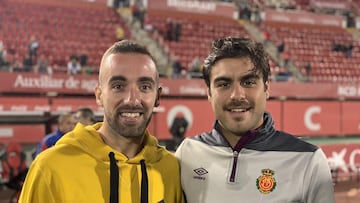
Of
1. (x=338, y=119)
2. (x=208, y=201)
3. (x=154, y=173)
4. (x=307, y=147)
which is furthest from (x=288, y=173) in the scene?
(x=338, y=119)

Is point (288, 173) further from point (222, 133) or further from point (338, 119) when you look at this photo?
point (338, 119)

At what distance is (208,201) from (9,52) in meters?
9.97

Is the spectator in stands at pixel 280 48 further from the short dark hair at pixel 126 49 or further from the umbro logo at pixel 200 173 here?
the short dark hair at pixel 126 49

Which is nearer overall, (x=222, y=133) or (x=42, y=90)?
(x=222, y=133)

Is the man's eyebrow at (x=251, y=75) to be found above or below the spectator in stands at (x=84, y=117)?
above

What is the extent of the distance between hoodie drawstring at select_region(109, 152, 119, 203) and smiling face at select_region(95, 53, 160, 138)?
0.37 ft

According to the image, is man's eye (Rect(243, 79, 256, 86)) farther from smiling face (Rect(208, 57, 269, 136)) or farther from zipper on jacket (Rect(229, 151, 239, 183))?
zipper on jacket (Rect(229, 151, 239, 183))

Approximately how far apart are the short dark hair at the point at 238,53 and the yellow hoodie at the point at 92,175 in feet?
1.50

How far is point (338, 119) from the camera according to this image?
12305mm

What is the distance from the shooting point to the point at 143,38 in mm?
14227

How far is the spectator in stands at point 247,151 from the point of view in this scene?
199 cm

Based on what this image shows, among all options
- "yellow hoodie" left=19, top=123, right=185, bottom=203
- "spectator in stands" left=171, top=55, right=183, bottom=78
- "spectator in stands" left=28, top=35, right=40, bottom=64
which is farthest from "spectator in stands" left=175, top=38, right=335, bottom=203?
"spectator in stands" left=171, top=55, right=183, bottom=78

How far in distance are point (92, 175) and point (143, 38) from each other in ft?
40.9

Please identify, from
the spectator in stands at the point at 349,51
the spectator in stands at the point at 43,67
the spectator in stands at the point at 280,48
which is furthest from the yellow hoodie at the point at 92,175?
the spectator in stands at the point at 349,51
